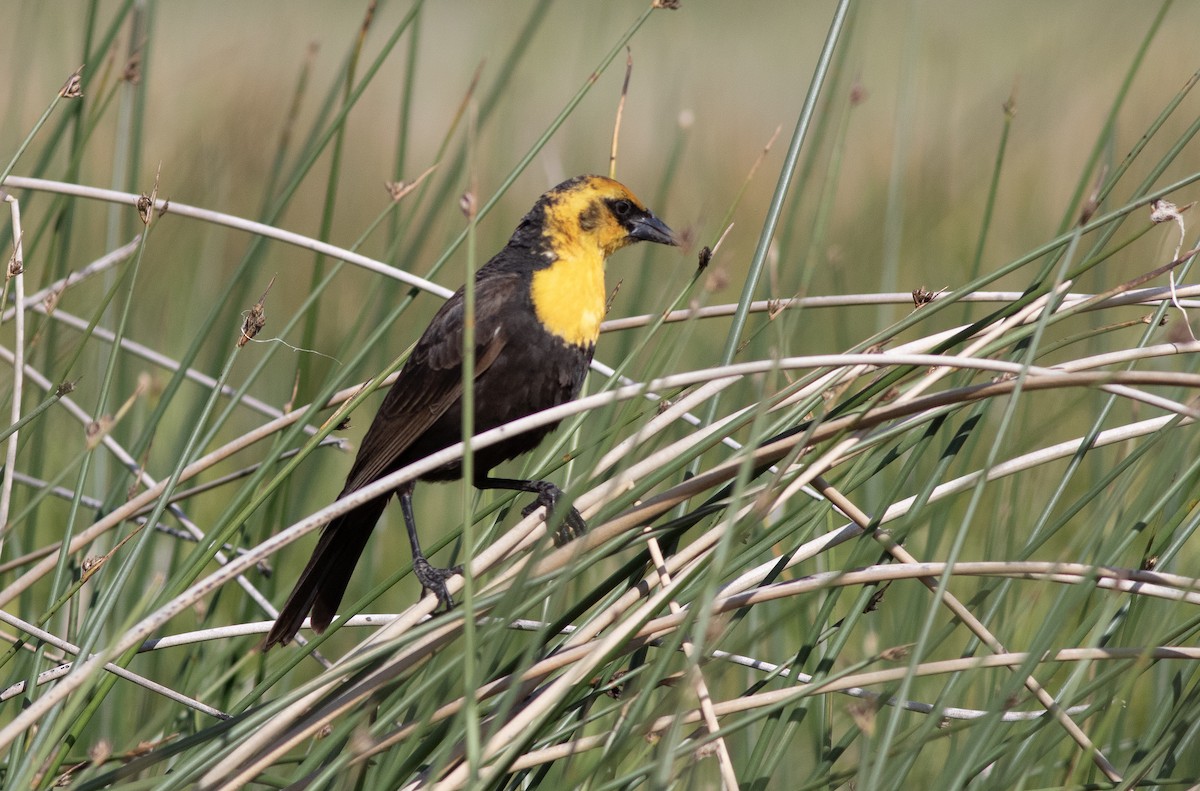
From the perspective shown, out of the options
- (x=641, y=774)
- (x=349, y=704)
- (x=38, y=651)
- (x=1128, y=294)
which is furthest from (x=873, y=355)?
(x=38, y=651)

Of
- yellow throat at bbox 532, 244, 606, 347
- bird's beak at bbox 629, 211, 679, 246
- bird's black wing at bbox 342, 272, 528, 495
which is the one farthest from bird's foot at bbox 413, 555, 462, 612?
bird's beak at bbox 629, 211, 679, 246

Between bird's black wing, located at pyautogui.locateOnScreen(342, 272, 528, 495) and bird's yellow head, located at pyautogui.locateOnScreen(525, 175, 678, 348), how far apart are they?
0.10 m

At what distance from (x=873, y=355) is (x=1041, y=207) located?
6044 millimetres

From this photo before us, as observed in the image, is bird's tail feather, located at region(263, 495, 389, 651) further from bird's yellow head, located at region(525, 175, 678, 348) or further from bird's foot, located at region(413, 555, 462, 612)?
bird's yellow head, located at region(525, 175, 678, 348)

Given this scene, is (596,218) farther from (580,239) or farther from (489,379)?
(489,379)

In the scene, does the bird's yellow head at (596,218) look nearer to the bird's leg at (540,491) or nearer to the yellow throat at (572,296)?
the yellow throat at (572,296)

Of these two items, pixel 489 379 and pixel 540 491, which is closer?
pixel 540 491

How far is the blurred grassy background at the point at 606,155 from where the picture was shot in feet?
10.6

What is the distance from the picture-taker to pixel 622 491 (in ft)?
6.65

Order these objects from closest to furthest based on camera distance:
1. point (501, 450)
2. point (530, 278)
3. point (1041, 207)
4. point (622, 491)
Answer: point (622, 491), point (501, 450), point (530, 278), point (1041, 207)

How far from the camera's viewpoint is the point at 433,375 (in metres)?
3.08

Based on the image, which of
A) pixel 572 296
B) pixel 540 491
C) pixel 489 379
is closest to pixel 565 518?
pixel 540 491

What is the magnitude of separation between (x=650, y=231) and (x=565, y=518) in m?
1.17

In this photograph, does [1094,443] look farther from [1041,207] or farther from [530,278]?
[1041,207]
